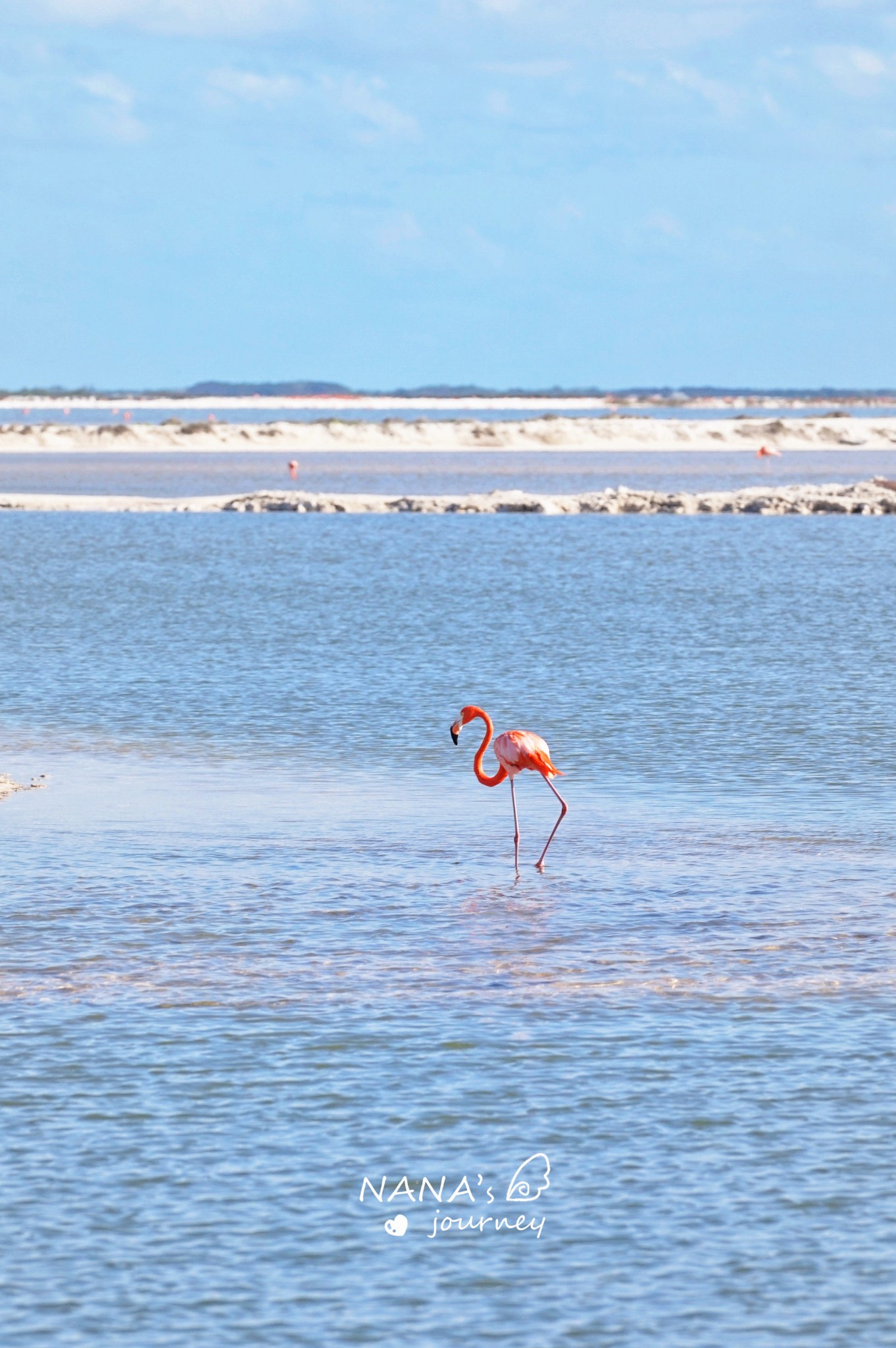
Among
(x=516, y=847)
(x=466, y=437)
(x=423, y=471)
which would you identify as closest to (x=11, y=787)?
(x=516, y=847)

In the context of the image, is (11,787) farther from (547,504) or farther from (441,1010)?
(547,504)

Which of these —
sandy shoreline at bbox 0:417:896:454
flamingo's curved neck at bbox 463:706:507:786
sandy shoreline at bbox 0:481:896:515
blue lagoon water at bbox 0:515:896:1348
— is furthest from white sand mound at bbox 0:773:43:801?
sandy shoreline at bbox 0:417:896:454

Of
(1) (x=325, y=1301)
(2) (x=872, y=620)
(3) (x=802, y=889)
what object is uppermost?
(2) (x=872, y=620)

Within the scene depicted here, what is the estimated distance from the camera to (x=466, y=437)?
11488 centimetres

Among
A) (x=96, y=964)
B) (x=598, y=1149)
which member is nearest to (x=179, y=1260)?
(x=598, y=1149)

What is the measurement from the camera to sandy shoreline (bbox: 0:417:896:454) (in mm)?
111062

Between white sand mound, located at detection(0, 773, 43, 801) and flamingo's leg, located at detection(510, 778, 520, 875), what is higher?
white sand mound, located at detection(0, 773, 43, 801)

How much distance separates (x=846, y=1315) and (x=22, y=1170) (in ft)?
11.8

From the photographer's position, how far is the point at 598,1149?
29.9ft

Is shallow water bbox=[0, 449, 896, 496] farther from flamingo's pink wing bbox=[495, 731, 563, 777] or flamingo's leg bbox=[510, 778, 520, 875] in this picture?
flamingo's pink wing bbox=[495, 731, 563, 777]

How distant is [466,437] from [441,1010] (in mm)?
104863

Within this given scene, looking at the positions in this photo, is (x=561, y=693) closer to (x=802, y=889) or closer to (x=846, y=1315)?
(x=802, y=889)

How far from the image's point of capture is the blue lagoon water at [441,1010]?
7.85m

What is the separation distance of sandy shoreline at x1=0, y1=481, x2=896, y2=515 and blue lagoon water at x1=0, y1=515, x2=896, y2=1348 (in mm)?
34078
